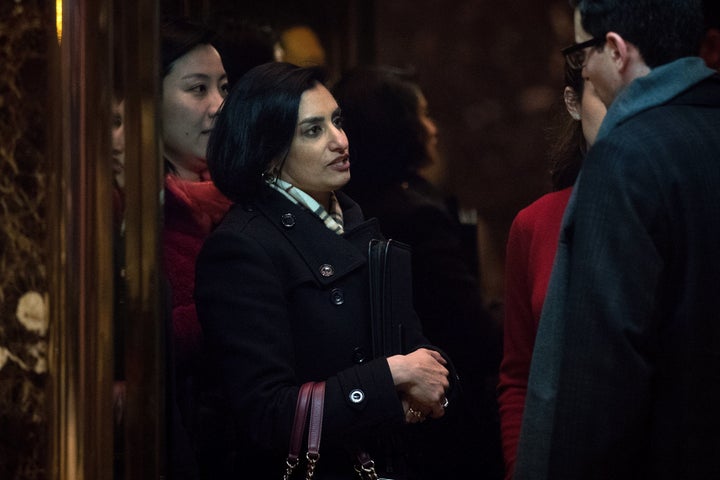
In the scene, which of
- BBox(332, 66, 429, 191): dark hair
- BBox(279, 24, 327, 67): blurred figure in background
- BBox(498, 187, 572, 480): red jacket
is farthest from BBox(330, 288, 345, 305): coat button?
BBox(279, 24, 327, 67): blurred figure in background

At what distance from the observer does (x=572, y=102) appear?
2.70 meters

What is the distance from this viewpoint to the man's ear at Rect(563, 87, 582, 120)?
2.65 metres

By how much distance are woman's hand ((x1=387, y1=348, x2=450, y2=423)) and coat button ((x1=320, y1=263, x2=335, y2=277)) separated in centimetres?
24

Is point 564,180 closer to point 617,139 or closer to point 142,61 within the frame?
point 617,139

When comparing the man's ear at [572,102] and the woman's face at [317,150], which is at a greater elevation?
the man's ear at [572,102]

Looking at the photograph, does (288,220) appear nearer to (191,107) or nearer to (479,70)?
(191,107)

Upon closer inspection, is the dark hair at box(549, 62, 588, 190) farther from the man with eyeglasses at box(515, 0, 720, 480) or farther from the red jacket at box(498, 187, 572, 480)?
the man with eyeglasses at box(515, 0, 720, 480)

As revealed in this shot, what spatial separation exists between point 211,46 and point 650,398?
147 centimetres

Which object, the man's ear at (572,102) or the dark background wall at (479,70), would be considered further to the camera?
the dark background wall at (479,70)

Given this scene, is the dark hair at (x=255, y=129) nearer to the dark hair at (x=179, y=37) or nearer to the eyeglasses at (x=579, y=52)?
the dark hair at (x=179, y=37)

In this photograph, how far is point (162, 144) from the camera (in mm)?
2758

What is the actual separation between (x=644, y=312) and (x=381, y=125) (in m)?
1.14

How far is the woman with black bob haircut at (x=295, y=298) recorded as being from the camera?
242cm

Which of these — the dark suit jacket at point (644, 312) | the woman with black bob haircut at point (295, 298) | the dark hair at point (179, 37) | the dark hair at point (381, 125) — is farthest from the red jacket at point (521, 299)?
the dark hair at point (179, 37)
